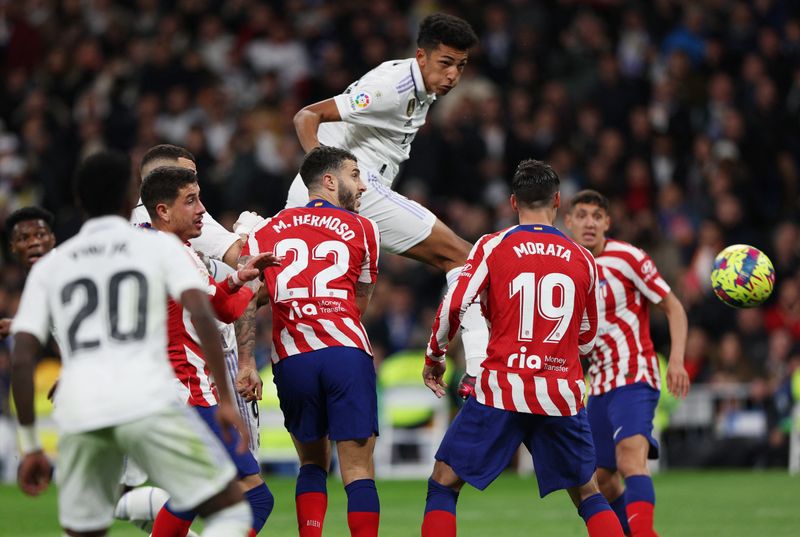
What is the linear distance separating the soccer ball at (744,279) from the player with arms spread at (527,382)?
216 centimetres

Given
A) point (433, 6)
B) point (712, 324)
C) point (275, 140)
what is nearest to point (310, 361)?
point (712, 324)

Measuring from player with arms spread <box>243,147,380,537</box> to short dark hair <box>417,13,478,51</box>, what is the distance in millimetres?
1455

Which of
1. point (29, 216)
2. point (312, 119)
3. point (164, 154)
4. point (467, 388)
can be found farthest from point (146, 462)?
point (29, 216)

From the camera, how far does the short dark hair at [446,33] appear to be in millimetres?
9438

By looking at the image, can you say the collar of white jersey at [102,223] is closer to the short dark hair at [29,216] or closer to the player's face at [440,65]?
the short dark hair at [29,216]

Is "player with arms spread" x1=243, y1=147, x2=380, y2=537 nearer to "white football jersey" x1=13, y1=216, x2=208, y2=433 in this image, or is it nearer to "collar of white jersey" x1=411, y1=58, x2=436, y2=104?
"collar of white jersey" x1=411, y1=58, x2=436, y2=104

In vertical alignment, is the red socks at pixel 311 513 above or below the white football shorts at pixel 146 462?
below

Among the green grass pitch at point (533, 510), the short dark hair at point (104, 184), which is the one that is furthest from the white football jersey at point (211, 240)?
the green grass pitch at point (533, 510)

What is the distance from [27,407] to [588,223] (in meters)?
5.10

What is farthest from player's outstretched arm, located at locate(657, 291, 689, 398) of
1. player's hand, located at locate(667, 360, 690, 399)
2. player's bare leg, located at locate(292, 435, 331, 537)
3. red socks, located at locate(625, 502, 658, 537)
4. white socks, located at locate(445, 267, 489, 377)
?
player's bare leg, located at locate(292, 435, 331, 537)

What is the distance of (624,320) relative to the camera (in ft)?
33.3

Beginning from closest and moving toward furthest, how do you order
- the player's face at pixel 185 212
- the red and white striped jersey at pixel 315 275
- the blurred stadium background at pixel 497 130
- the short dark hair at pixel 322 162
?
the player's face at pixel 185 212, the red and white striped jersey at pixel 315 275, the short dark hair at pixel 322 162, the blurred stadium background at pixel 497 130

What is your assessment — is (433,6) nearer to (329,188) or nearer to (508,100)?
(508,100)

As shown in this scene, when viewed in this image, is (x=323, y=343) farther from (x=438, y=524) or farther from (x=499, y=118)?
(x=499, y=118)
